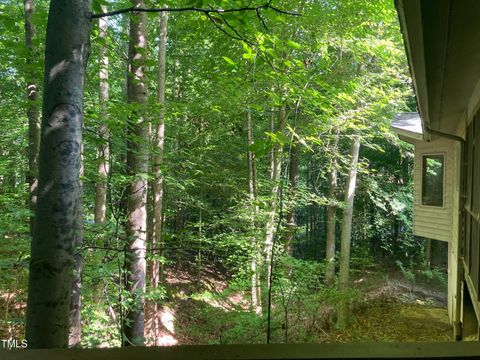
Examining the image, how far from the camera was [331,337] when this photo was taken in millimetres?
9922

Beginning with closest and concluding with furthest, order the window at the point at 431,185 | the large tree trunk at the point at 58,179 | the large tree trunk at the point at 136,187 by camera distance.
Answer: the large tree trunk at the point at 58,179, the large tree trunk at the point at 136,187, the window at the point at 431,185

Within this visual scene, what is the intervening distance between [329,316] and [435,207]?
4380mm

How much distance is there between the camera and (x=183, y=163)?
6.79 metres

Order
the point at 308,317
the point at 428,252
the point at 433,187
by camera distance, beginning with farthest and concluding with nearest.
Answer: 1. the point at 428,252
2. the point at 433,187
3. the point at 308,317

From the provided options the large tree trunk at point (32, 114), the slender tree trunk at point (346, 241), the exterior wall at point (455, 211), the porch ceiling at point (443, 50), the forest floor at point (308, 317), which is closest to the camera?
the porch ceiling at point (443, 50)

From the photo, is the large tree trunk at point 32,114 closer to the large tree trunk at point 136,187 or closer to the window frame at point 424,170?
the large tree trunk at point 136,187

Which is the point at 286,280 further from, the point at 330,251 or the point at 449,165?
the point at 330,251

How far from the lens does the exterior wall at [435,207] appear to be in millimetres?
9086

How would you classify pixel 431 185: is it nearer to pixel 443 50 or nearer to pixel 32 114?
pixel 443 50

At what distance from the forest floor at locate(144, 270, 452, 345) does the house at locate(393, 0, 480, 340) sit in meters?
2.74

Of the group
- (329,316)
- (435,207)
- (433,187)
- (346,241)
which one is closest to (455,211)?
(435,207)

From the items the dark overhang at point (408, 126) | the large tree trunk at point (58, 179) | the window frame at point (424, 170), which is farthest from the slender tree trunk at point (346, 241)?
the large tree trunk at point (58, 179)

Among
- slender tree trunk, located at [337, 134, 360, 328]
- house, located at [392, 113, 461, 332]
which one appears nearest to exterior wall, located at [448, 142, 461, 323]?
house, located at [392, 113, 461, 332]

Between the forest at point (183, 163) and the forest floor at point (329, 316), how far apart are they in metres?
0.07
